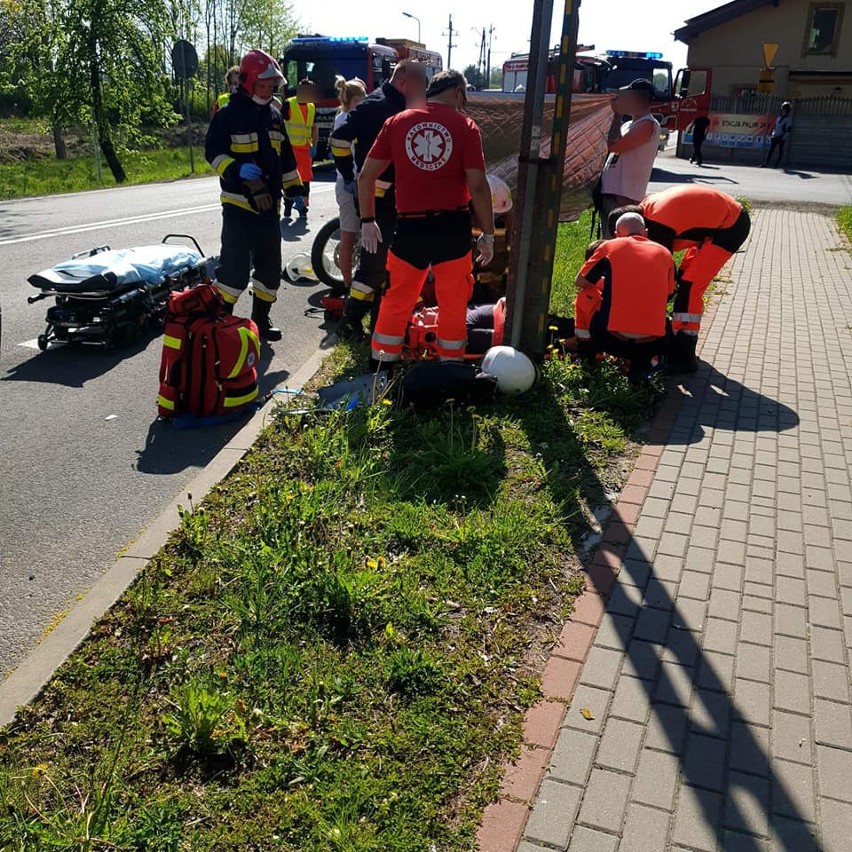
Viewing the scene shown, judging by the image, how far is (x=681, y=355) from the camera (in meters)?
6.39

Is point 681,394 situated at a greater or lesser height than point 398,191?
lesser

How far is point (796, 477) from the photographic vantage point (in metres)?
4.63

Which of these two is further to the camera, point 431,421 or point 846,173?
point 846,173

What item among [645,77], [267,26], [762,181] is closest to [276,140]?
[762,181]

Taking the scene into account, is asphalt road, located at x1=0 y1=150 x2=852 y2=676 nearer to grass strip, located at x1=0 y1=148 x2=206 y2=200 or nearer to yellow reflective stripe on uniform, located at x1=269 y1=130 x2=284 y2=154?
yellow reflective stripe on uniform, located at x1=269 y1=130 x2=284 y2=154

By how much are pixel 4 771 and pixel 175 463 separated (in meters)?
2.39

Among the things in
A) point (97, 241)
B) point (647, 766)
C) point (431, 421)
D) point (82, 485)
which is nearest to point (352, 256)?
point (431, 421)

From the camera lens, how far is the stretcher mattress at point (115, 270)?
20.5ft

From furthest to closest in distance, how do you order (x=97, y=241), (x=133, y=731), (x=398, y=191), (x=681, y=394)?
(x=97, y=241)
(x=681, y=394)
(x=398, y=191)
(x=133, y=731)

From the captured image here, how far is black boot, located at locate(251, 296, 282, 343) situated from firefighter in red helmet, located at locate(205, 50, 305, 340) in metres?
0.28

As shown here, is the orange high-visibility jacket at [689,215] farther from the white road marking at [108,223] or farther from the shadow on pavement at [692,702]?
the white road marking at [108,223]

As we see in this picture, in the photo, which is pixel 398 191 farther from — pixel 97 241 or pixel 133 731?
pixel 97 241

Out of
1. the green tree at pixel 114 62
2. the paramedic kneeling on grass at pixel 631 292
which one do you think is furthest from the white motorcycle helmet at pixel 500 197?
the green tree at pixel 114 62

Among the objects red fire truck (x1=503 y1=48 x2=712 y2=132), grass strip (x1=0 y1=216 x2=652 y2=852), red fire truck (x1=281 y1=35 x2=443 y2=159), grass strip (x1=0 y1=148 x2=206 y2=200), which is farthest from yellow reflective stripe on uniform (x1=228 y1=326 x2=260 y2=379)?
red fire truck (x1=503 y1=48 x2=712 y2=132)
